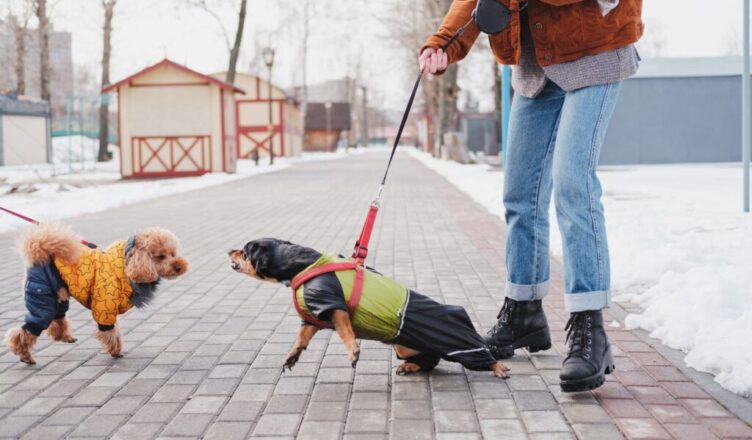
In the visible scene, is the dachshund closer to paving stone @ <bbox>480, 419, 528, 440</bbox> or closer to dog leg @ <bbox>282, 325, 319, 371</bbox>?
dog leg @ <bbox>282, 325, 319, 371</bbox>

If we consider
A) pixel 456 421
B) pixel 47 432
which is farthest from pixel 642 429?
pixel 47 432

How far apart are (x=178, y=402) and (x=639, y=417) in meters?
1.82

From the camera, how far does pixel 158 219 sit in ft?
40.6

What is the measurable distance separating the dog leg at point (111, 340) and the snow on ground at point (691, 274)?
2.73 meters

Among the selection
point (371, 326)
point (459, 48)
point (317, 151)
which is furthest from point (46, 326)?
point (317, 151)

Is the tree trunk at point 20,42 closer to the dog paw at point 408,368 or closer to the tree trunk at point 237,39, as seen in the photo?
the tree trunk at point 237,39

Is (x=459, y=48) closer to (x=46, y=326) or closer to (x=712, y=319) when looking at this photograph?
(x=712, y=319)

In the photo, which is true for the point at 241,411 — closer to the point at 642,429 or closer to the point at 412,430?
the point at 412,430

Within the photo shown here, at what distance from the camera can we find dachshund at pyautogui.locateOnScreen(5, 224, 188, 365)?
399cm

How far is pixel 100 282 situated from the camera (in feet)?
13.4

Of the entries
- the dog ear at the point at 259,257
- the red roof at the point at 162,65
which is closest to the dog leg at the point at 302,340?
the dog ear at the point at 259,257

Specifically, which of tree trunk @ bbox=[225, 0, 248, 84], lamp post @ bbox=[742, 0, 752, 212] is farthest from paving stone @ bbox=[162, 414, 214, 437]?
tree trunk @ bbox=[225, 0, 248, 84]

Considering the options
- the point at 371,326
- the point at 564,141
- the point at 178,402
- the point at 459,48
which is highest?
the point at 459,48

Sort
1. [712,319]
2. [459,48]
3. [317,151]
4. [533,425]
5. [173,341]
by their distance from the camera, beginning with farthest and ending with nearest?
[317,151] → [173,341] → [712,319] → [459,48] → [533,425]
